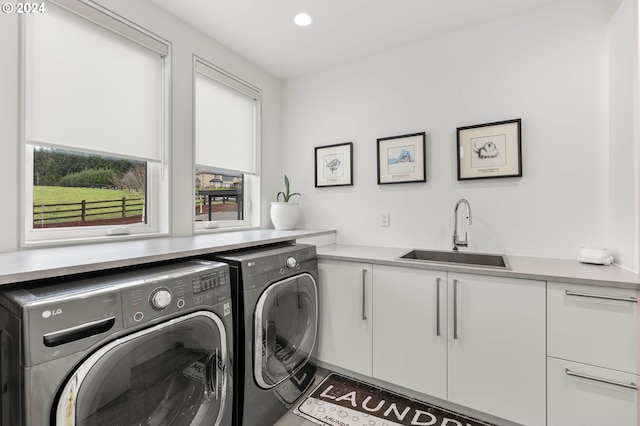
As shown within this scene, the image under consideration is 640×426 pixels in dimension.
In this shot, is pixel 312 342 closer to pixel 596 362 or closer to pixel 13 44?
pixel 596 362

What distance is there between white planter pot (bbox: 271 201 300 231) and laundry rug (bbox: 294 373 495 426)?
1334 millimetres

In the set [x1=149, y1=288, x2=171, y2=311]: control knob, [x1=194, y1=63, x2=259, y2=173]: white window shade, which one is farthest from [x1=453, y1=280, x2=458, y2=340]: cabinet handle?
[x1=194, y1=63, x2=259, y2=173]: white window shade

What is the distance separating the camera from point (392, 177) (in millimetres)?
2453

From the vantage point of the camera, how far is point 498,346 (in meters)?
1.59

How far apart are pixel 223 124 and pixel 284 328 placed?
5.72 feet

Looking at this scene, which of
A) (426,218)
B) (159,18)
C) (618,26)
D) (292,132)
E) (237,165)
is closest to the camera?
(618,26)

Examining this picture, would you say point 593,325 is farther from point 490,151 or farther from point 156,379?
point 156,379

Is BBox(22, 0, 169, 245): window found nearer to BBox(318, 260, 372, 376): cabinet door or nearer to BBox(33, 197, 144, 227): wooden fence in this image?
BBox(33, 197, 144, 227): wooden fence

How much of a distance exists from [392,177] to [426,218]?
430 millimetres

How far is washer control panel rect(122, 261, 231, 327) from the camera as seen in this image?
107 cm

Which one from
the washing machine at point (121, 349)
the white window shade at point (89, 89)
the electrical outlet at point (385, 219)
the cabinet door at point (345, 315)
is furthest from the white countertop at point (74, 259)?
the electrical outlet at point (385, 219)

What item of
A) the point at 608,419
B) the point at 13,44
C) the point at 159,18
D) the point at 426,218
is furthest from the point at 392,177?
the point at 13,44

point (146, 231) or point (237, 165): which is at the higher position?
point (237, 165)

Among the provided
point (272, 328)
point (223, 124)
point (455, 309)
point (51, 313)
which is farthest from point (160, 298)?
point (223, 124)
